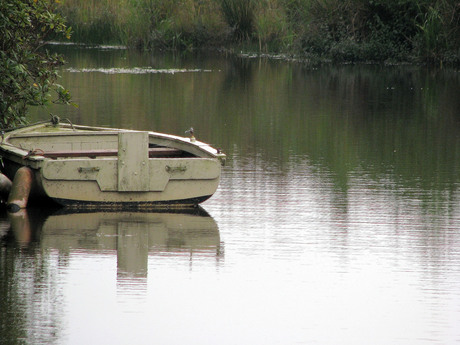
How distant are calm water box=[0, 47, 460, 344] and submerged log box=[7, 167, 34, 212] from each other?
165 millimetres

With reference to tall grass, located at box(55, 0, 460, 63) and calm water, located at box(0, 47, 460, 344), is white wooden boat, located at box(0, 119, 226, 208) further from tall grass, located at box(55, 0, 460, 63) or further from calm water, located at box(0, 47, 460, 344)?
tall grass, located at box(55, 0, 460, 63)

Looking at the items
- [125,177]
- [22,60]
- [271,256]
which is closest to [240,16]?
[22,60]

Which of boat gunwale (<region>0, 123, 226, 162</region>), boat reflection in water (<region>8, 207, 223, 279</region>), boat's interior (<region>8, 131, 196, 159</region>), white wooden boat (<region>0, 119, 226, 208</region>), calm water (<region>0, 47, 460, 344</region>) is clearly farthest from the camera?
boat's interior (<region>8, 131, 196, 159</region>)

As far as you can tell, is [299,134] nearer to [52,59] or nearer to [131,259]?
[52,59]

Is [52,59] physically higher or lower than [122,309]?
higher

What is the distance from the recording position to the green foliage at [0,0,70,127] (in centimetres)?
1306

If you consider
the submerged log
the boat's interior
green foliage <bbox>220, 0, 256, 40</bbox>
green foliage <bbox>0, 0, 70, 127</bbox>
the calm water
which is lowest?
the calm water

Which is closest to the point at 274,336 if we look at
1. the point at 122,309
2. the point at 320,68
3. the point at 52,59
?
the point at 122,309

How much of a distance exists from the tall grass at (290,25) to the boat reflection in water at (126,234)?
23.0 metres

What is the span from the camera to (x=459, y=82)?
30844 mm

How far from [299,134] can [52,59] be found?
20.3 feet

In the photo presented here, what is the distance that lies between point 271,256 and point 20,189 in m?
3.36

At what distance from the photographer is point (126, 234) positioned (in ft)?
34.6

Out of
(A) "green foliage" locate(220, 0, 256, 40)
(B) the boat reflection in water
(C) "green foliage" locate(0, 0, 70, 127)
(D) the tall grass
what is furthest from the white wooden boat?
(A) "green foliage" locate(220, 0, 256, 40)
